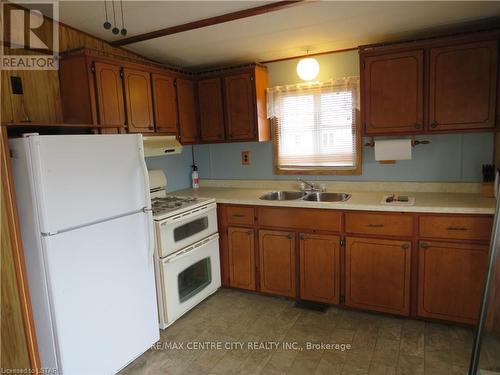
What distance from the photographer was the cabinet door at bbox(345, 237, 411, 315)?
2.57 m

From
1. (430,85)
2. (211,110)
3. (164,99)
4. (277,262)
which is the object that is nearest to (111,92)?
(164,99)

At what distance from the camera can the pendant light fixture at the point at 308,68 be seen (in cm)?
305

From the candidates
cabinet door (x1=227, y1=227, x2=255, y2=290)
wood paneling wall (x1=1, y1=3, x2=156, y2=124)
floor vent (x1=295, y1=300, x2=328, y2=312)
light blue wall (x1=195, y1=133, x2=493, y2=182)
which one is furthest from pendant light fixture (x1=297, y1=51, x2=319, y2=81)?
floor vent (x1=295, y1=300, x2=328, y2=312)

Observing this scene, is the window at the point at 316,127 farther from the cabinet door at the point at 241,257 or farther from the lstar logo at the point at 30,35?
the lstar logo at the point at 30,35

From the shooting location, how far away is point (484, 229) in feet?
7.54

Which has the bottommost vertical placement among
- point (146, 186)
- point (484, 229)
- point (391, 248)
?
point (391, 248)

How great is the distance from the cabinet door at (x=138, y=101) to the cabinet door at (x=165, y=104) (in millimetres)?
69

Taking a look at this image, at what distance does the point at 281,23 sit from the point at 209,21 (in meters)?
0.52

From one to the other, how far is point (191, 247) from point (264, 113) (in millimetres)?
1467

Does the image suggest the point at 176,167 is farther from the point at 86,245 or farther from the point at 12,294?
the point at 12,294

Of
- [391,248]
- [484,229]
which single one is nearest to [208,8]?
[391,248]

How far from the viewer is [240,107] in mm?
3340

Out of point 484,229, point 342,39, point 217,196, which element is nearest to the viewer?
point 484,229

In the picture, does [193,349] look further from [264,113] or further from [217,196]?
[264,113]
